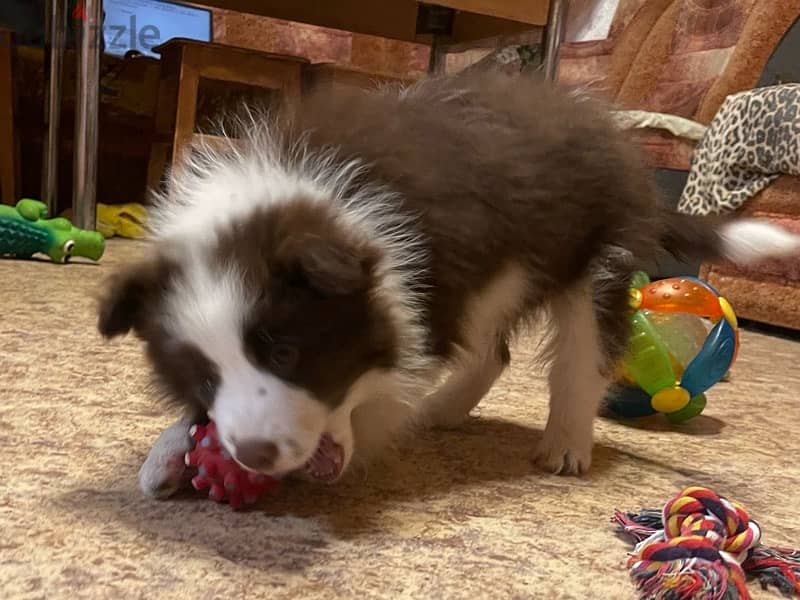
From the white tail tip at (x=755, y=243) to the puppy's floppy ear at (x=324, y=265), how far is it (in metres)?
0.98

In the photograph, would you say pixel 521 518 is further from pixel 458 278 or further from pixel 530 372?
pixel 530 372

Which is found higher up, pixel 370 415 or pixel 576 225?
pixel 576 225

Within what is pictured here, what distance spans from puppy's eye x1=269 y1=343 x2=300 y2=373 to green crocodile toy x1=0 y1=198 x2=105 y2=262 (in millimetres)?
2616

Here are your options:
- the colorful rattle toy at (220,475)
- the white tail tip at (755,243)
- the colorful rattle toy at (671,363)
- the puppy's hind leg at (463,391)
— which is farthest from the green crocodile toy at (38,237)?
the white tail tip at (755,243)

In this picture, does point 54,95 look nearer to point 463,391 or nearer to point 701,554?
point 463,391

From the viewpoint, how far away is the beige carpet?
3.59 ft

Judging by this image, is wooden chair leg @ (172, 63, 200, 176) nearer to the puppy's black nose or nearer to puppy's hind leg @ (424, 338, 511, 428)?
puppy's hind leg @ (424, 338, 511, 428)

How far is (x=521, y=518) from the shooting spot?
4.50 ft

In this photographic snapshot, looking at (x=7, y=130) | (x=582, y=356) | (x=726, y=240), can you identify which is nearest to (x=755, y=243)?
(x=726, y=240)

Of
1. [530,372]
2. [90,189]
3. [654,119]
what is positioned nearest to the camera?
[530,372]

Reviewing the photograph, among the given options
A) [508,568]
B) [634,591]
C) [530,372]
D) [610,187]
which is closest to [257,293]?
[508,568]

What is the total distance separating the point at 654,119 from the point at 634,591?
4011 millimetres

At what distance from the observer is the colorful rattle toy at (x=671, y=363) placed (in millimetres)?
1990

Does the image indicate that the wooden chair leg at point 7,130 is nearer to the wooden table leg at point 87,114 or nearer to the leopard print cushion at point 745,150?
the wooden table leg at point 87,114
